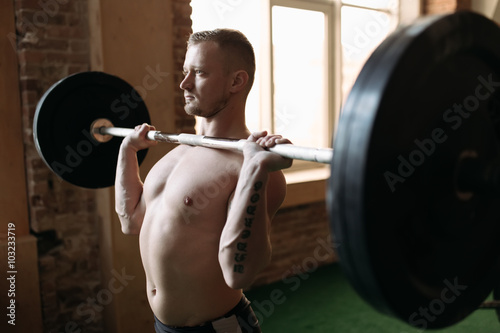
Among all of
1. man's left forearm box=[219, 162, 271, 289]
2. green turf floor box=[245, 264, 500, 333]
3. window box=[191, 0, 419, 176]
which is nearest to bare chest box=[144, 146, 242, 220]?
man's left forearm box=[219, 162, 271, 289]

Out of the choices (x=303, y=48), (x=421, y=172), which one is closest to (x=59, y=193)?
(x=421, y=172)

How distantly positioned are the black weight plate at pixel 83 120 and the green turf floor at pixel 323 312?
5.33 ft

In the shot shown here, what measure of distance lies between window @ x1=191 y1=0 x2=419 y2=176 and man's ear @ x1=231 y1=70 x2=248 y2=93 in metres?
2.14

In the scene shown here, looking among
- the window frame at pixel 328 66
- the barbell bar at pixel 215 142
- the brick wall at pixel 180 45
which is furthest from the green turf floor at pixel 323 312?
the barbell bar at pixel 215 142

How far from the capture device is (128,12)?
107 inches

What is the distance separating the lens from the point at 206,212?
4.88 ft

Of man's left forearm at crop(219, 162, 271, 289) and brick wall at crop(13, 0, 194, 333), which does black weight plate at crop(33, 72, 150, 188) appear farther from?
man's left forearm at crop(219, 162, 271, 289)

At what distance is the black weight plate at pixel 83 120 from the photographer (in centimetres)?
211

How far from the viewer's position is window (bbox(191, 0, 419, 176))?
3.92 m

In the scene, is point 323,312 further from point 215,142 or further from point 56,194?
point 215,142

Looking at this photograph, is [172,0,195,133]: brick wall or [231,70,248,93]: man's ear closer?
[231,70,248,93]: man's ear

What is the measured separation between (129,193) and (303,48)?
2.97 m

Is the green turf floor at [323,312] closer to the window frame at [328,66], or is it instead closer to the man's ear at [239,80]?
the window frame at [328,66]

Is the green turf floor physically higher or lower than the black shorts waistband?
lower
